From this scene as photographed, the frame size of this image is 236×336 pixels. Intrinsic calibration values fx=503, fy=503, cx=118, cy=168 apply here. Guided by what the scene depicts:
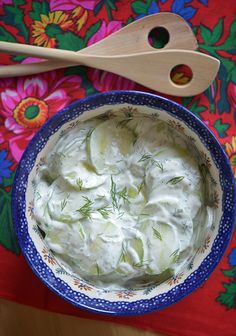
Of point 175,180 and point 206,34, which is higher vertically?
point 206,34

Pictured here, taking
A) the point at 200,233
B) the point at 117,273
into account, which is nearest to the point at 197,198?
the point at 200,233

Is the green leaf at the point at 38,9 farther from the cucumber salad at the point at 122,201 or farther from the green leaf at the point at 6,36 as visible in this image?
the cucumber salad at the point at 122,201

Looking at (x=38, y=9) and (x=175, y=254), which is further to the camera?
(x=38, y=9)

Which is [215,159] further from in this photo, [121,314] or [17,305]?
[17,305]

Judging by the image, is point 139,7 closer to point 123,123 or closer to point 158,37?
point 158,37

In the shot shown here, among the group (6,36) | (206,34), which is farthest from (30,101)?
(206,34)

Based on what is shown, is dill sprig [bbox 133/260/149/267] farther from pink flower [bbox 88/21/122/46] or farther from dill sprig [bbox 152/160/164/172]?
pink flower [bbox 88/21/122/46]
